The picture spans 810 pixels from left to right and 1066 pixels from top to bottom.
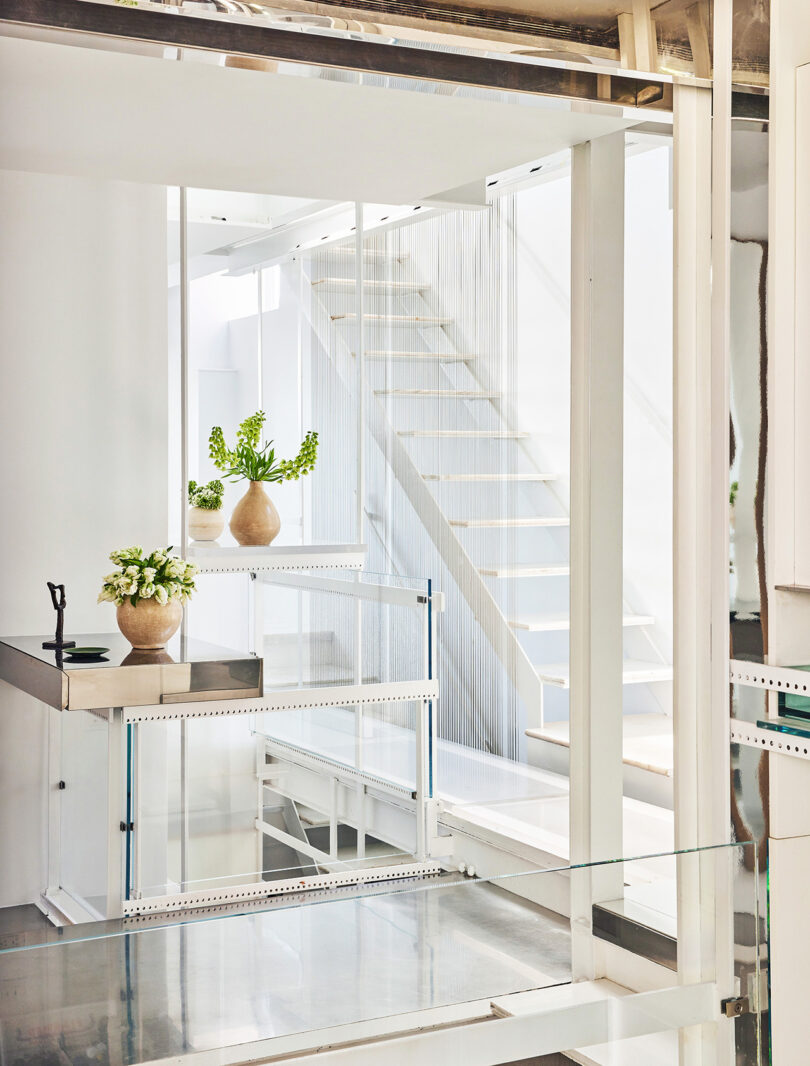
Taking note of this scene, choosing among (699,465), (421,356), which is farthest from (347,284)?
(699,465)

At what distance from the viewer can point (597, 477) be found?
2.94 meters

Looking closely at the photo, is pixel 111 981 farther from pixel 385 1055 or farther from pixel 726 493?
pixel 726 493

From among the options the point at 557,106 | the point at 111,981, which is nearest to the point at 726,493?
the point at 557,106

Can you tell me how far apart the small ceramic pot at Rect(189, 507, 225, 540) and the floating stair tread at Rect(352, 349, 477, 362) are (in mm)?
795

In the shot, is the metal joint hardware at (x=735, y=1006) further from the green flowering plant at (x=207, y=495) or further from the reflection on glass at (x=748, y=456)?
the green flowering plant at (x=207, y=495)

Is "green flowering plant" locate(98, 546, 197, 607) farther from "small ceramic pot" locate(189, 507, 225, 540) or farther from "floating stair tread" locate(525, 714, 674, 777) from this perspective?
"floating stair tread" locate(525, 714, 674, 777)

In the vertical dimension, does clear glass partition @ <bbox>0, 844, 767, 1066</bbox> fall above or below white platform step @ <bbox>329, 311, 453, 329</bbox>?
below

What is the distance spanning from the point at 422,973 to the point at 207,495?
270 cm

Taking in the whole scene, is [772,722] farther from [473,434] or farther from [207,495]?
[207,495]

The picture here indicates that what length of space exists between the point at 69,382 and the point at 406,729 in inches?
59.3

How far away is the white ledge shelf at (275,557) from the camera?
148 inches

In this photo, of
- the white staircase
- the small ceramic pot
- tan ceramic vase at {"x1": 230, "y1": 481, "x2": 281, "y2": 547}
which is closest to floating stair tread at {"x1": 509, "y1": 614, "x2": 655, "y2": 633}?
the white staircase

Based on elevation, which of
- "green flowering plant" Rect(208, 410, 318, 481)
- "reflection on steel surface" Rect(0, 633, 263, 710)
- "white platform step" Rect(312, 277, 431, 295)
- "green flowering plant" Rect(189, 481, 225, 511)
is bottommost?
"reflection on steel surface" Rect(0, 633, 263, 710)

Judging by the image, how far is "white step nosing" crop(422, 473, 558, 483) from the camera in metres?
3.70
